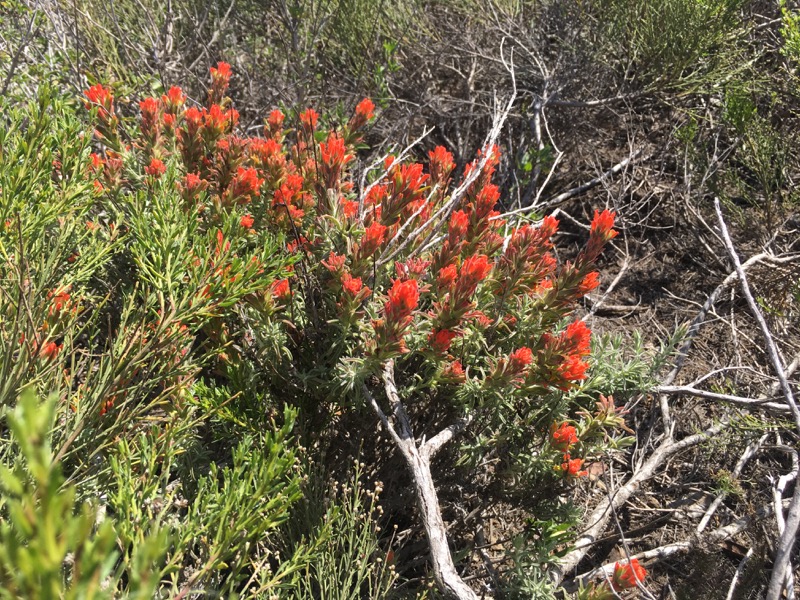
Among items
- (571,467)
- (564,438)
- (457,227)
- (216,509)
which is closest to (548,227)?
(457,227)

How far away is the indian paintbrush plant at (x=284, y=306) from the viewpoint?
1780 mm

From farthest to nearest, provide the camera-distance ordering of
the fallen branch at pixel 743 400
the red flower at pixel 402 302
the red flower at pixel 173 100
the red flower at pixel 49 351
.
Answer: the red flower at pixel 173 100, the fallen branch at pixel 743 400, the red flower at pixel 49 351, the red flower at pixel 402 302

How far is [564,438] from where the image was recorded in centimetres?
204

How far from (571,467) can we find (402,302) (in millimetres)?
823

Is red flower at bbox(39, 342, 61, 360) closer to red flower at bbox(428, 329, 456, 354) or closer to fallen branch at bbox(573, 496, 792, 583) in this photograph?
red flower at bbox(428, 329, 456, 354)

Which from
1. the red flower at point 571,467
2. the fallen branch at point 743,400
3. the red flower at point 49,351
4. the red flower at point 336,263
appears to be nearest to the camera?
the red flower at point 49,351

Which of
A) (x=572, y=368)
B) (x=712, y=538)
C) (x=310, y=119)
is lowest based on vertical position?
(x=712, y=538)

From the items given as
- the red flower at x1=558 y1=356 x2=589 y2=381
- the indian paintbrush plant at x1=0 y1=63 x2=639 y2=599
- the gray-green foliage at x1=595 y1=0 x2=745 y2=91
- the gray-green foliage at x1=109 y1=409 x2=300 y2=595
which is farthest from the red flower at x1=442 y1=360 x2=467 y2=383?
the gray-green foliage at x1=595 y1=0 x2=745 y2=91

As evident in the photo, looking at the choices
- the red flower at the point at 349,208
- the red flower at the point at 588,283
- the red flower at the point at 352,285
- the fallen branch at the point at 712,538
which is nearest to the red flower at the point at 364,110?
the red flower at the point at 349,208

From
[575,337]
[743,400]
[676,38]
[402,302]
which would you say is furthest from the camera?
[676,38]

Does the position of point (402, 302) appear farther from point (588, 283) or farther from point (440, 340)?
point (588, 283)

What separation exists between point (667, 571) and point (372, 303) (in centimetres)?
165

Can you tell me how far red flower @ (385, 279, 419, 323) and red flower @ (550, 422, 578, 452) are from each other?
671mm

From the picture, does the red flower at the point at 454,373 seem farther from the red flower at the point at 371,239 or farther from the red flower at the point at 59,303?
the red flower at the point at 59,303
